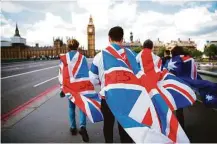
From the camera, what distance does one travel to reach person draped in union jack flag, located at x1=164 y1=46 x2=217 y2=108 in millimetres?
6031

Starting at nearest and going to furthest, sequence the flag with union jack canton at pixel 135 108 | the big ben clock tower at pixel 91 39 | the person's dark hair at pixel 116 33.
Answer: the flag with union jack canton at pixel 135 108 → the person's dark hair at pixel 116 33 → the big ben clock tower at pixel 91 39

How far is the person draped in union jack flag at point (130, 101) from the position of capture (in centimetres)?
365

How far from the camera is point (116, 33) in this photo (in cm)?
402

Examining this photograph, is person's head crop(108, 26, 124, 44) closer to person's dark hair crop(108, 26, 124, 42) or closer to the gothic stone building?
person's dark hair crop(108, 26, 124, 42)

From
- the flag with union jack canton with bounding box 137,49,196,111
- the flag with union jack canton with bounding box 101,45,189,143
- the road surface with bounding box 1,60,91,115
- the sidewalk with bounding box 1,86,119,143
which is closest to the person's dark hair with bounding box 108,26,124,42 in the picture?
the flag with union jack canton with bounding box 101,45,189,143

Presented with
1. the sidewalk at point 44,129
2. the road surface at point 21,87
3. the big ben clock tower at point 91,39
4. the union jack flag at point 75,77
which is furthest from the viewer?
the big ben clock tower at point 91,39

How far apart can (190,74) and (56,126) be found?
9.07 feet

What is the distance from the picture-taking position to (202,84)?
6109 millimetres

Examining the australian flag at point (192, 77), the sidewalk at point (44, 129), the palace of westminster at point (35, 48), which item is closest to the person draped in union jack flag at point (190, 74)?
the australian flag at point (192, 77)

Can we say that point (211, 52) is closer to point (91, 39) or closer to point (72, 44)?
point (91, 39)

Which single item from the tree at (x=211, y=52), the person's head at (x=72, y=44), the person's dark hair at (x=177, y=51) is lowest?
the tree at (x=211, y=52)

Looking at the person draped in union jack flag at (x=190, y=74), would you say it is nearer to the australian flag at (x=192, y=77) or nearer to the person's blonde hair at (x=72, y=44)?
the australian flag at (x=192, y=77)

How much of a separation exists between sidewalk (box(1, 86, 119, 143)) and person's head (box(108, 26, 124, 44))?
192cm

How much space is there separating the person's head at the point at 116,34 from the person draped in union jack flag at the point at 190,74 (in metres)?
2.38
